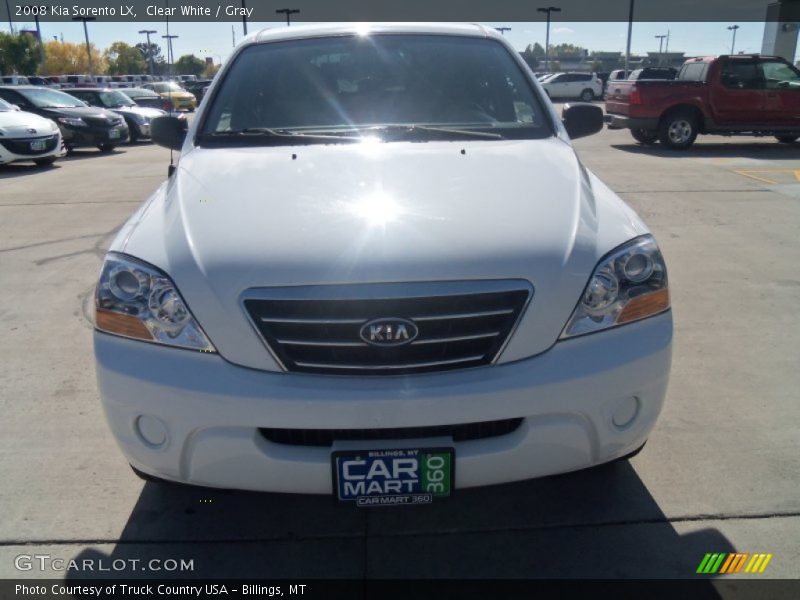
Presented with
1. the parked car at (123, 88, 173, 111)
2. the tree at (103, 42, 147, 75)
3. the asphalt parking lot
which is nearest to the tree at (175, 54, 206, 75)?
the tree at (103, 42, 147, 75)

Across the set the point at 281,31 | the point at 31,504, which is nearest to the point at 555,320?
the point at 31,504

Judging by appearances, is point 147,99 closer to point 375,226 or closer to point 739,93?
point 739,93

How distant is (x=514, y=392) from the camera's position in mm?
2104

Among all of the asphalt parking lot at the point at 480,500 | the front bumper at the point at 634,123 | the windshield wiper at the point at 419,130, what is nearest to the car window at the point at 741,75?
the front bumper at the point at 634,123

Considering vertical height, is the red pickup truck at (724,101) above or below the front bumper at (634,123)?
above

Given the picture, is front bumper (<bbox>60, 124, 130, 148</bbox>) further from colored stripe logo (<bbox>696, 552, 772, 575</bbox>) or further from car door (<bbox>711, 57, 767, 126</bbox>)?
colored stripe logo (<bbox>696, 552, 772, 575</bbox>)

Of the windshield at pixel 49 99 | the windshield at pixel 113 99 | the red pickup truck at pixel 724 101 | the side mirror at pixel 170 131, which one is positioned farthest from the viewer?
the windshield at pixel 113 99

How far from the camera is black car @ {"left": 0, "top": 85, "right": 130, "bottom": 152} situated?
1530cm

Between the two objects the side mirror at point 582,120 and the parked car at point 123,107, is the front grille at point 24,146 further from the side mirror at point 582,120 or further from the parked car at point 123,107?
the side mirror at point 582,120

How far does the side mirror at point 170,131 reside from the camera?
3680 millimetres

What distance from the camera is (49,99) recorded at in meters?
15.9

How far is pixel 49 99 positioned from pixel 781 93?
15.9 metres

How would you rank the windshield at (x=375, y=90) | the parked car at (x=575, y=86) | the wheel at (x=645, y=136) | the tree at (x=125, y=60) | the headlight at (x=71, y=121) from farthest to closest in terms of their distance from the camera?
the tree at (x=125, y=60) → the parked car at (x=575, y=86) → the headlight at (x=71, y=121) → the wheel at (x=645, y=136) → the windshield at (x=375, y=90)

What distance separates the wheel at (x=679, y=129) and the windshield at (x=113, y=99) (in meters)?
13.9
